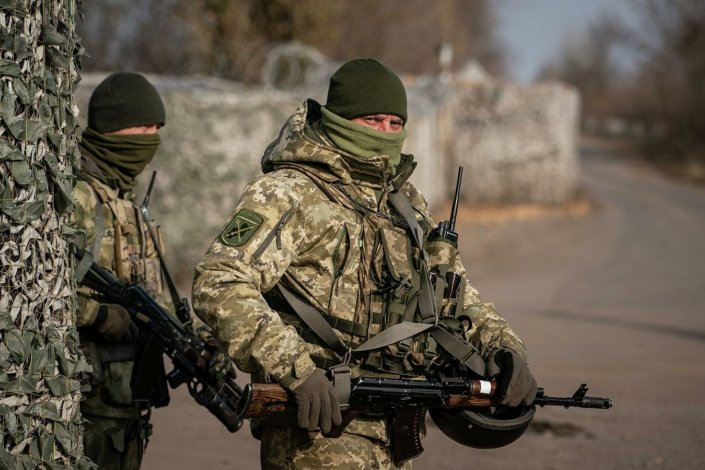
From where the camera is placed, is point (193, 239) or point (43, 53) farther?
point (193, 239)

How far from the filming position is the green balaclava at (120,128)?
4465 millimetres

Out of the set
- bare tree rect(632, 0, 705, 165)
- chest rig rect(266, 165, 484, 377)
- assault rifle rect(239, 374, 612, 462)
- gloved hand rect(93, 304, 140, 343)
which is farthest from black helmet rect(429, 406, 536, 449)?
bare tree rect(632, 0, 705, 165)

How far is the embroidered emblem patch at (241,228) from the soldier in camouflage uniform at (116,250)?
1.18 metres

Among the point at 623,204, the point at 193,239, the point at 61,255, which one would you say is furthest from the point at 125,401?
the point at 623,204

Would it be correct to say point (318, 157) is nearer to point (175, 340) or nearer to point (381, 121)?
point (381, 121)

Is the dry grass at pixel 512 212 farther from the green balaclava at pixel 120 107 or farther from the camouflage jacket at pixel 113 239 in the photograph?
the camouflage jacket at pixel 113 239

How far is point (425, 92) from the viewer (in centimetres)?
1658

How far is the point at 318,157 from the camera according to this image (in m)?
3.27

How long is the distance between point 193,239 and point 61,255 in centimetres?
810

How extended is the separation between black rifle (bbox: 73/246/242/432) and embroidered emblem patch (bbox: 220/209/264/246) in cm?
119

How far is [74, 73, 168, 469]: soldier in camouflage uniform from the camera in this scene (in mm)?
4082

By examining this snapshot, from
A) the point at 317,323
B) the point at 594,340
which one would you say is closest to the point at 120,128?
the point at 317,323

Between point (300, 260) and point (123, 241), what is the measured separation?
138 centimetres

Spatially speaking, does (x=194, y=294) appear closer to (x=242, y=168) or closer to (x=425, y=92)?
(x=242, y=168)
